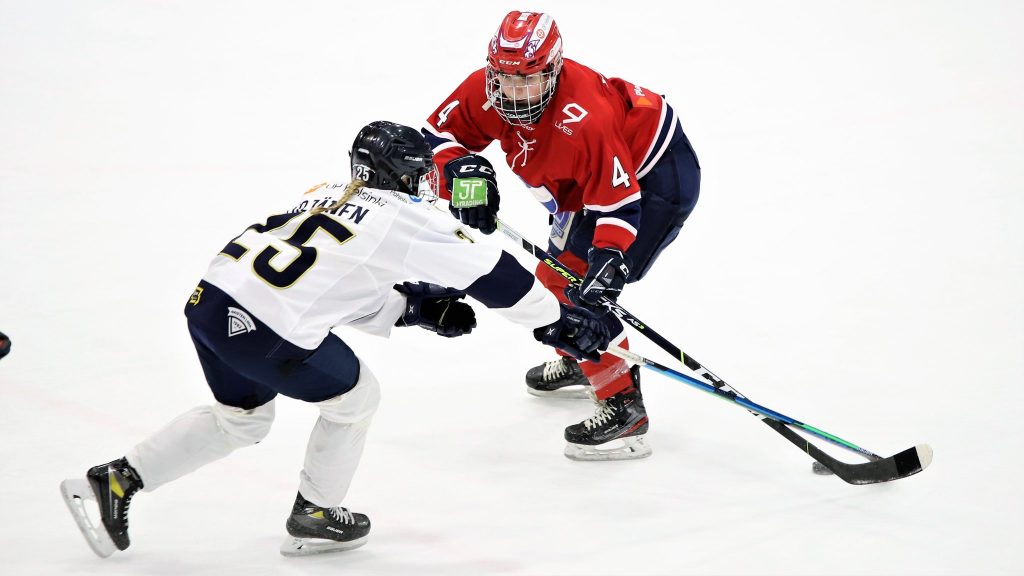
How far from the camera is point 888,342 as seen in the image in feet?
13.6

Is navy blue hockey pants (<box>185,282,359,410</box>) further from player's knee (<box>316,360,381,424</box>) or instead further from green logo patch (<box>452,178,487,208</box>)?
green logo patch (<box>452,178,487,208</box>)

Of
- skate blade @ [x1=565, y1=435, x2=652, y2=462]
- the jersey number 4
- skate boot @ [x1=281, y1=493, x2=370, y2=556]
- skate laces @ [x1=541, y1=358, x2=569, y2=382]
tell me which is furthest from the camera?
skate laces @ [x1=541, y1=358, x2=569, y2=382]

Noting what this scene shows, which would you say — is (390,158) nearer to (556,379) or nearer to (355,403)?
(355,403)

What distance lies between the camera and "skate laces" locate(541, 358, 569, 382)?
4.00 metres

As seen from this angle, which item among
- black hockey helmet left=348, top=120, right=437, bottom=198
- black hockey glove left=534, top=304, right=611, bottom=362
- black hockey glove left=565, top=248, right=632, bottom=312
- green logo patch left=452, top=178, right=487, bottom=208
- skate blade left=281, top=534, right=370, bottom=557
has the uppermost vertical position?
black hockey helmet left=348, top=120, right=437, bottom=198

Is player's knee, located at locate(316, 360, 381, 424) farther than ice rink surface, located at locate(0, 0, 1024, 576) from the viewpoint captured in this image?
No

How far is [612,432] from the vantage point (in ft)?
11.7

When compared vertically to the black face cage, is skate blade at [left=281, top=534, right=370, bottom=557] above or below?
below

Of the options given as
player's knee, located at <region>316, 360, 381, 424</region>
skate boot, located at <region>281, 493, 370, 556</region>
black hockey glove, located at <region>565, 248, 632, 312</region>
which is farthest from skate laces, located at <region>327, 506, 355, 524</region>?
black hockey glove, located at <region>565, 248, 632, 312</region>

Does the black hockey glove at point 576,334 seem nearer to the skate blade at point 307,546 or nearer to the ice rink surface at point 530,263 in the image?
the ice rink surface at point 530,263

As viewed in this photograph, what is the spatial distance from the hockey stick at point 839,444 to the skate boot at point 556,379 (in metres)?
0.61

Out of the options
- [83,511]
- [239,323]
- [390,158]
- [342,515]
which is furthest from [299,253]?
[83,511]

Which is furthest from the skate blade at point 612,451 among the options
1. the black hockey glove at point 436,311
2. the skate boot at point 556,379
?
the black hockey glove at point 436,311

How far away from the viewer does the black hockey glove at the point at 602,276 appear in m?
3.31
